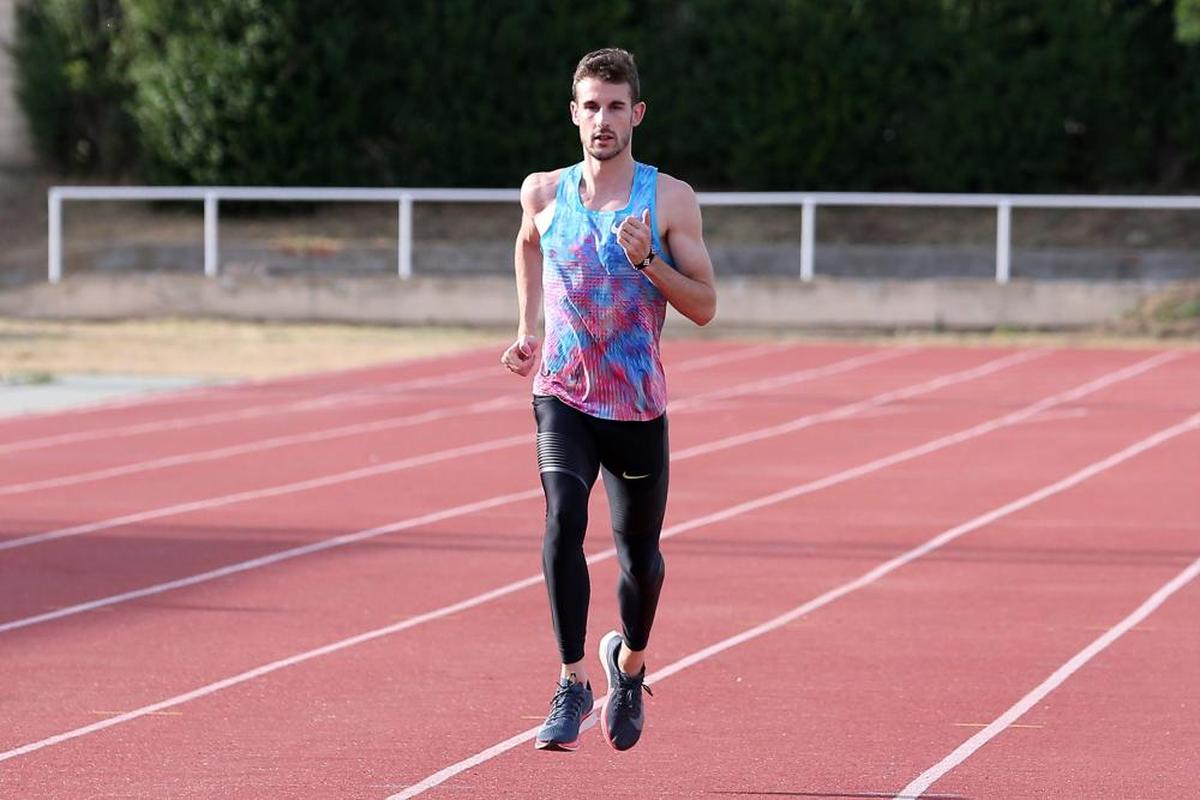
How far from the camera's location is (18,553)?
9.98 meters

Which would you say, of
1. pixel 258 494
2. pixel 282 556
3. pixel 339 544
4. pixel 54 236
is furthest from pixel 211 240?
pixel 282 556

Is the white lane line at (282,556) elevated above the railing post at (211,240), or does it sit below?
below

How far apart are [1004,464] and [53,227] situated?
15.3 metres

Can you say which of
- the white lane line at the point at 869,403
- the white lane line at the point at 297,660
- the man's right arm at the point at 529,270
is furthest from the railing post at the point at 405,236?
the man's right arm at the point at 529,270

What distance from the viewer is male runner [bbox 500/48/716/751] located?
226 inches

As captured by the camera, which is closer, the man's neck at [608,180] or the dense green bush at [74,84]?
the man's neck at [608,180]

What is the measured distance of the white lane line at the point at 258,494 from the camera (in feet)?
34.6

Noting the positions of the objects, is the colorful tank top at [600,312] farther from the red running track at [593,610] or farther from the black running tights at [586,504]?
the red running track at [593,610]

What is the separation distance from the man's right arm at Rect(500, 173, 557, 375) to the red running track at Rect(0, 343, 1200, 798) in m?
1.05

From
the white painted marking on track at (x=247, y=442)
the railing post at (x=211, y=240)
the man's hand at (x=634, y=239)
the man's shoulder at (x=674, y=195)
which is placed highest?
the man's shoulder at (x=674, y=195)

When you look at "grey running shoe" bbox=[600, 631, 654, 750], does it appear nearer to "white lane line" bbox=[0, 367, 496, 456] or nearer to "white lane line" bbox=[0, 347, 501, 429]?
"white lane line" bbox=[0, 367, 496, 456]

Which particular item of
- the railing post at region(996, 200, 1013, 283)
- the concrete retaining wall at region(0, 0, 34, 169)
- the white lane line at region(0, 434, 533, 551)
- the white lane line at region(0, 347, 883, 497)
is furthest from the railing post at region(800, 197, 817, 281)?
the concrete retaining wall at region(0, 0, 34, 169)

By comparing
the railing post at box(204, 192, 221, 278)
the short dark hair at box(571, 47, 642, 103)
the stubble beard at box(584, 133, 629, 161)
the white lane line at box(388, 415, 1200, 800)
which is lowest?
the white lane line at box(388, 415, 1200, 800)

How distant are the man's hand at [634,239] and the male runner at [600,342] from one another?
0.11 meters
